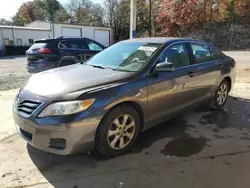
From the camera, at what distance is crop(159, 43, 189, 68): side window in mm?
3915

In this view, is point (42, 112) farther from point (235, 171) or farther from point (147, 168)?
point (235, 171)

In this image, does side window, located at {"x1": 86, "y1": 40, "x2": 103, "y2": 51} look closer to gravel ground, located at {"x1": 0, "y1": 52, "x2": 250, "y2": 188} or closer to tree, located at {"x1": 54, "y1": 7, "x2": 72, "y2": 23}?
gravel ground, located at {"x1": 0, "y1": 52, "x2": 250, "y2": 188}

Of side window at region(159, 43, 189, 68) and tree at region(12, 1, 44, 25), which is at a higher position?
tree at region(12, 1, 44, 25)

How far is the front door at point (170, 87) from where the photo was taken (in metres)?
3.57

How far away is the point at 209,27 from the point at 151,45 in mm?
26383

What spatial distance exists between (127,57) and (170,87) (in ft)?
2.70

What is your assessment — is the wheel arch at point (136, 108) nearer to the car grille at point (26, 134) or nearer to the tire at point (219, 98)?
the car grille at point (26, 134)

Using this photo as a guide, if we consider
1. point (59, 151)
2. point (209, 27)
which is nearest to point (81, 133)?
point (59, 151)

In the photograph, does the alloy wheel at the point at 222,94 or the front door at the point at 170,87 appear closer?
the front door at the point at 170,87

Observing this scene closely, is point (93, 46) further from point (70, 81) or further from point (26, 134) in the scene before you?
point (26, 134)

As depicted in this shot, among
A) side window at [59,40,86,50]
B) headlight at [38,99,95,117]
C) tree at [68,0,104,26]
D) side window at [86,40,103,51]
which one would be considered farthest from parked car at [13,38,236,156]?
tree at [68,0,104,26]

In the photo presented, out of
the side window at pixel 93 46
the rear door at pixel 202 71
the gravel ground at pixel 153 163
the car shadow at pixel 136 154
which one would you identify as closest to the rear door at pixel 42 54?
the side window at pixel 93 46

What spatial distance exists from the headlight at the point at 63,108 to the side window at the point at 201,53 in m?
2.54

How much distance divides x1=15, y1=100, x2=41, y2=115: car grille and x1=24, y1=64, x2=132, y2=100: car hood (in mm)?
139
